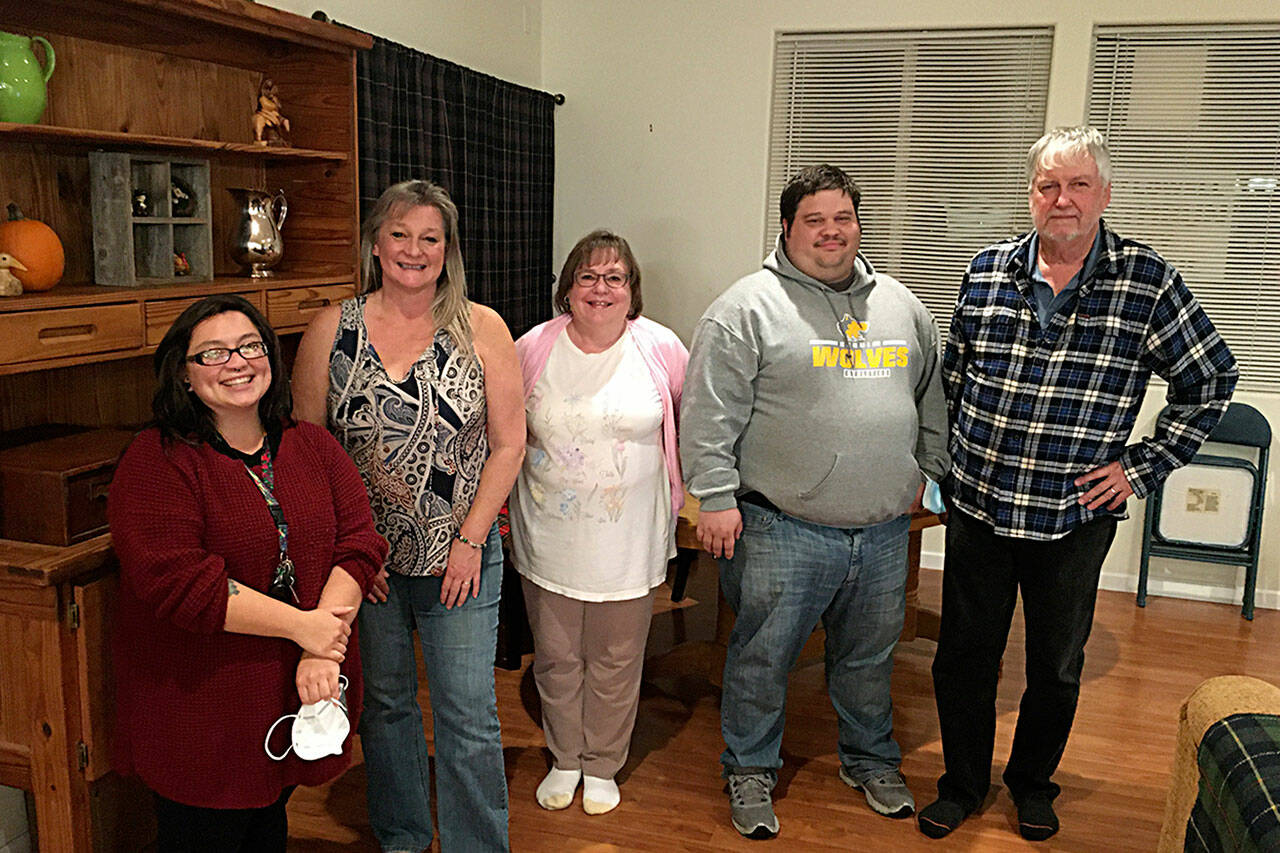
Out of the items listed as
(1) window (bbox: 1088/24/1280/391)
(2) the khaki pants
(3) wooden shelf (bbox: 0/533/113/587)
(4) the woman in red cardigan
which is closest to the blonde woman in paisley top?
(4) the woman in red cardigan

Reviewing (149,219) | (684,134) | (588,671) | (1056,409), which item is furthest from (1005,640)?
(684,134)

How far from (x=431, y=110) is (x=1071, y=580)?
2427 millimetres

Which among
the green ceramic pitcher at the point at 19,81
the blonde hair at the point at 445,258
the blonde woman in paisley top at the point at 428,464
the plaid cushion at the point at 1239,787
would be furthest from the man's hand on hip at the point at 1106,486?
the green ceramic pitcher at the point at 19,81

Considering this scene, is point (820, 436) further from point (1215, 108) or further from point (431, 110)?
point (1215, 108)

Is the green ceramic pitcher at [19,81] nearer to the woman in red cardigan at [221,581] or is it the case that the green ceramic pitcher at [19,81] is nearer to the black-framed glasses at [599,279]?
the woman in red cardigan at [221,581]

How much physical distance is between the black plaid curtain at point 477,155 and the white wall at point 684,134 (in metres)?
0.21

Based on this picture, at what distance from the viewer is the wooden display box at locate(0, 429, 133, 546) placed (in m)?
1.96

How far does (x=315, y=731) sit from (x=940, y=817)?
1.48m

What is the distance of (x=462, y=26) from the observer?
13.3 feet

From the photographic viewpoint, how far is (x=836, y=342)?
2383mm

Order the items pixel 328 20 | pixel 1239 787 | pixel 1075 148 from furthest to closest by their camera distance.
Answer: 1. pixel 328 20
2. pixel 1075 148
3. pixel 1239 787

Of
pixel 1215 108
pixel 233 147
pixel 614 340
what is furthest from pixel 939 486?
pixel 1215 108

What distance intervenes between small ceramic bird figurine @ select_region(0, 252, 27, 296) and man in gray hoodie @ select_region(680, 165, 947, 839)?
4.40 feet

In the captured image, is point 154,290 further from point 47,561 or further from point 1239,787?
point 1239,787
